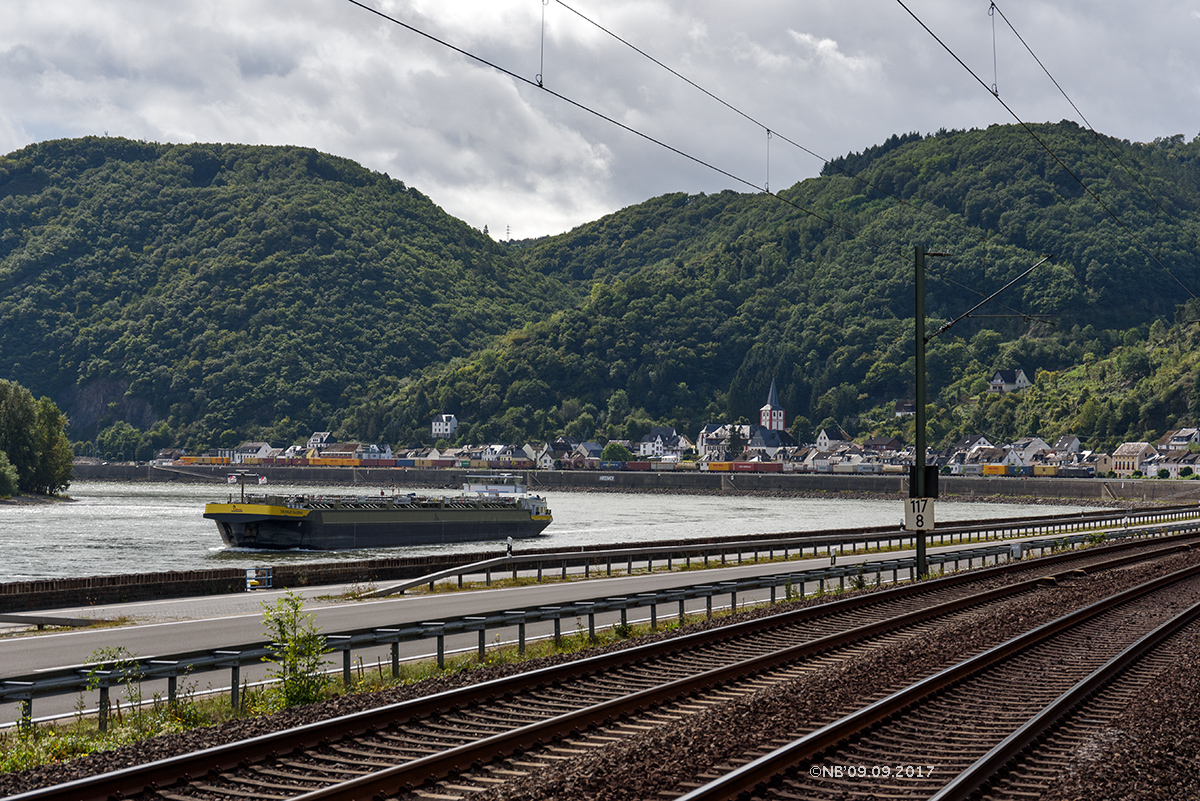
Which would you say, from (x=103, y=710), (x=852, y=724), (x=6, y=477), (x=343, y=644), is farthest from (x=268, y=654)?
(x=6, y=477)

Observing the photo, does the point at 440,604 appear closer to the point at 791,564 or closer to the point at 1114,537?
the point at 791,564

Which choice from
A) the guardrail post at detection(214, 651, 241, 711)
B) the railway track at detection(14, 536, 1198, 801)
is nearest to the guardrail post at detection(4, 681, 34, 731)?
the guardrail post at detection(214, 651, 241, 711)

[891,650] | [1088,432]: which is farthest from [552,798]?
[1088,432]

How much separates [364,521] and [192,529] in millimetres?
20598

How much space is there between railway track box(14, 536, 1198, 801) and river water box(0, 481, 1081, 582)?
989 inches

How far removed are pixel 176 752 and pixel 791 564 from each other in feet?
95.5

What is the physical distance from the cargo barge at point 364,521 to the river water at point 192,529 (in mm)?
1553

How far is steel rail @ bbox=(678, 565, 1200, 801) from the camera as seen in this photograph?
25.6ft

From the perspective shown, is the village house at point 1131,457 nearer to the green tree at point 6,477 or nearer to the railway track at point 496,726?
the green tree at point 6,477

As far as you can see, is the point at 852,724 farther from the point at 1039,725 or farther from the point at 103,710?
the point at 103,710

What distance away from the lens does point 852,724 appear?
9945 millimetres

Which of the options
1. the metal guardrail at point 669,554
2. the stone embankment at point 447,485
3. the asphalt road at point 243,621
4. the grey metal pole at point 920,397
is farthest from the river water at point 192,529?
the grey metal pole at point 920,397

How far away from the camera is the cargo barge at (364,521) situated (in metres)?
57.0

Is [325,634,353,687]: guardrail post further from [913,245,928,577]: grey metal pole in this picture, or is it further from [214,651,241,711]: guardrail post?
[913,245,928,577]: grey metal pole
